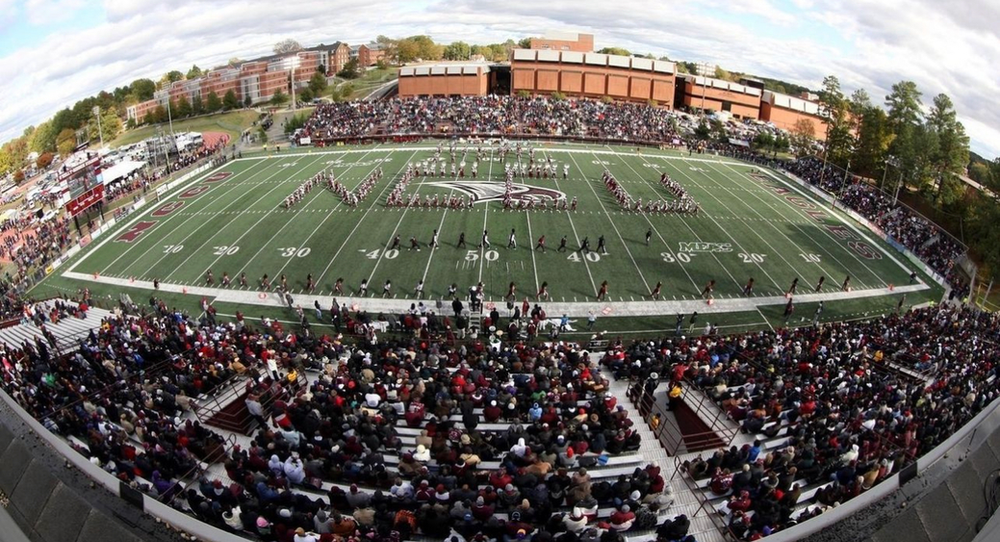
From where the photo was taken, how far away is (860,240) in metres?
34.2

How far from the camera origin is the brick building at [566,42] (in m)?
96.9

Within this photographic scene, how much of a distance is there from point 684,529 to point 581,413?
3482mm

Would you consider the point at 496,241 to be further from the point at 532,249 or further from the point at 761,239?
the point at 761,239

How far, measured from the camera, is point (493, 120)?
198 feet

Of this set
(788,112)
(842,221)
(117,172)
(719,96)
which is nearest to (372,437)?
(842,221)

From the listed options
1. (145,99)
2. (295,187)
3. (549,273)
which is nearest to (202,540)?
(549,273)

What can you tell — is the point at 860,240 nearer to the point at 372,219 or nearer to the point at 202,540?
the point at 372,219

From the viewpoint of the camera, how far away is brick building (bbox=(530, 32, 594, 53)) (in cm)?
9694

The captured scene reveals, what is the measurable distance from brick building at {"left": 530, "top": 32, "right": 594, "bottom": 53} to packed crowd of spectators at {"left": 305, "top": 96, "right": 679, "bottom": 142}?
1353 inches

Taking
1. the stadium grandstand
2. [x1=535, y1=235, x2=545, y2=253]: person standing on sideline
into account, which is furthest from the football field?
the stadium grandstand

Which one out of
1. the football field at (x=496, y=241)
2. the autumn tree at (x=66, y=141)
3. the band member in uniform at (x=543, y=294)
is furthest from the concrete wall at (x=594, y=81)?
the autumn tree at (x=66, y=141)

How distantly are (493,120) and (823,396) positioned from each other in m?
50.4

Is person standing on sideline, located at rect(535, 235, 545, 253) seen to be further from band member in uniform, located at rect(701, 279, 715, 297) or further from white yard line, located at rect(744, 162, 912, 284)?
white yard line, located at rect(744, 162, 912, 284)

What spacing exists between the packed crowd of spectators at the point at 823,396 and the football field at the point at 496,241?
272 inches
